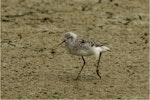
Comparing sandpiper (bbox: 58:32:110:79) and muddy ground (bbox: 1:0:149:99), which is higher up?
sandpiper (bbox: 58:32:110:79)

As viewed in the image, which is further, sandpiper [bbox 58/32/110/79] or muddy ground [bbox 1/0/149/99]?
sandpiper [bbox 58/32/110/79]

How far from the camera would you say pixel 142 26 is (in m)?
11.5

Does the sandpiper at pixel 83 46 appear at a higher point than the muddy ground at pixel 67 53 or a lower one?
higher

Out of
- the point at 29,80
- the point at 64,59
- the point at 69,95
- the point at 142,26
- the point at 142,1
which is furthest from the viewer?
the point at 142,1

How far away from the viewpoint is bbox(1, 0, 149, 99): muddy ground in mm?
8352

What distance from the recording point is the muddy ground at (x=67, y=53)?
8.35m

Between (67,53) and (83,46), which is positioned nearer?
(83,46)

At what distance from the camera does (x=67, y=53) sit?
1013 centimetres

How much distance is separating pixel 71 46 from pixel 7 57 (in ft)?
4.69

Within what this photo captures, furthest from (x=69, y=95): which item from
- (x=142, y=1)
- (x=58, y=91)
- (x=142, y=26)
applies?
(x=142, y=1)

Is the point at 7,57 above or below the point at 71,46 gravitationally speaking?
below

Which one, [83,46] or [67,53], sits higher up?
[83,46]

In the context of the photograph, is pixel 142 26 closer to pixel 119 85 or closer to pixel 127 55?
pixel 127 55

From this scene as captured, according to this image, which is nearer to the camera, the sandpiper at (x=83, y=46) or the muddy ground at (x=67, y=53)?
the muddy ground at (x=67, y=53)
